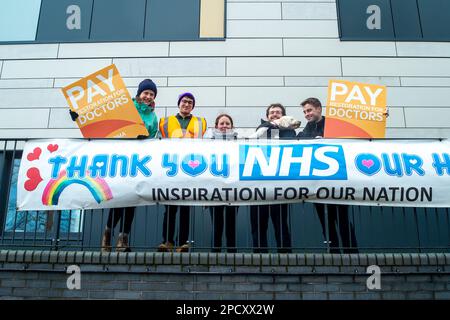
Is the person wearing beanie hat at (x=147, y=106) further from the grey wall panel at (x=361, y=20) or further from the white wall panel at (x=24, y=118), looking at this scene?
the grey wall panel at (x=361, y=20)

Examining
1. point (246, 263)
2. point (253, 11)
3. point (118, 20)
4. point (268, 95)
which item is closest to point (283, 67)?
point (268, 95)

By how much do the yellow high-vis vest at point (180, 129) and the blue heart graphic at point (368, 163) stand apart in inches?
81.7

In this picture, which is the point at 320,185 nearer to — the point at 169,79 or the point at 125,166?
the point at 125,166

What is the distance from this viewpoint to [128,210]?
6.33m

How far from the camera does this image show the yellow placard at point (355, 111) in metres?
6.98

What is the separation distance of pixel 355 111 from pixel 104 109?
3352 millimetres

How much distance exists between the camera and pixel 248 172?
6281mm

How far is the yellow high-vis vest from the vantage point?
22.9 ft

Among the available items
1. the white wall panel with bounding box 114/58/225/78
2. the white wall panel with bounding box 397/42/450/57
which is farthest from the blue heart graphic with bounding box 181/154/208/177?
the white wall panel with bounding box 397/42/450/57

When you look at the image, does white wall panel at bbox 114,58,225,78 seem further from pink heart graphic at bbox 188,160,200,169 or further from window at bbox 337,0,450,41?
pink heart graphic at bbox 188,160,200,169

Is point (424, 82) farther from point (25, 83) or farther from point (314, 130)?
point (25, 83)

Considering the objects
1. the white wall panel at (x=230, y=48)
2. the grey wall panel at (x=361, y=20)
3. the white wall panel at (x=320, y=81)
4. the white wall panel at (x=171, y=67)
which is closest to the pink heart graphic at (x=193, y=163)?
the white wall panel at (x=171, y=67)

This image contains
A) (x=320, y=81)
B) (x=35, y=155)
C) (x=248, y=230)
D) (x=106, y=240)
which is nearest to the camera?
(x=106, y=240)

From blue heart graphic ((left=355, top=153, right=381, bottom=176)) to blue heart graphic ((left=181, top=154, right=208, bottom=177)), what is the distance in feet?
6.04
